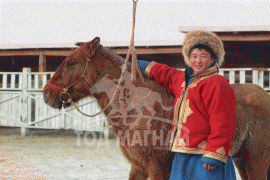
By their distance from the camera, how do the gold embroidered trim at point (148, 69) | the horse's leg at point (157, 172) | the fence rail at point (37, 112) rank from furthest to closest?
1. the fence rail at point (37, 112)
2. the gold embroidered trim at point (148, 69)
3. the horse's leg at point (157, 172)

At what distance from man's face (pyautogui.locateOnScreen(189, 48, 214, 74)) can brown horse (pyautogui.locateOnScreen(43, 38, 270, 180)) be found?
0.51m

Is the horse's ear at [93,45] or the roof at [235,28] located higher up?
the roof at [235,28]

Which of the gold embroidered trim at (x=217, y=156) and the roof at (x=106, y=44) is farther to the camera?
the roof at (x=106, y=44)

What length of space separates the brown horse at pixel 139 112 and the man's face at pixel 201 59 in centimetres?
51

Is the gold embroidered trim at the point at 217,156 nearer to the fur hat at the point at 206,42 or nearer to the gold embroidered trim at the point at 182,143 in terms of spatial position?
the gold embroidered trim at the point at 182,143

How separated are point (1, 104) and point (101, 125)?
3.52m

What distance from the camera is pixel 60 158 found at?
213 inches

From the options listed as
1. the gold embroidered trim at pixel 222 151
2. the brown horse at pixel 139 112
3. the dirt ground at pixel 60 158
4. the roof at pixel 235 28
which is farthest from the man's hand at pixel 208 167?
the roof at pixel 235 28

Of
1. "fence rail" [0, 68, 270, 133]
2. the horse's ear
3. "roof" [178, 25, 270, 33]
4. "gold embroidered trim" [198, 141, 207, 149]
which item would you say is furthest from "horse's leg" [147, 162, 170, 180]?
"roof" [178, 25, 270, 33]

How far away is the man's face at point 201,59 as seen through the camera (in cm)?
189

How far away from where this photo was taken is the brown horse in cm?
218

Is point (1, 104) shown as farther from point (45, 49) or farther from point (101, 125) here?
point (101, 125)

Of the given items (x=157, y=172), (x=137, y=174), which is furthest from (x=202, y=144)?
(x=137, y=174)

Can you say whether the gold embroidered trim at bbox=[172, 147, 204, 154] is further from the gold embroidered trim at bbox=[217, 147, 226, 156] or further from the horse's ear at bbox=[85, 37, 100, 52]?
the horse's ear at bbox=[85, 37, 100, 52]
